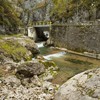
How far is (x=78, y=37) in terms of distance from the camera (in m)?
23.7

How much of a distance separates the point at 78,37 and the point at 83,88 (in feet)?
58.1

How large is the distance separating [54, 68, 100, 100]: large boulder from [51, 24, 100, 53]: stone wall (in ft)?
46.2

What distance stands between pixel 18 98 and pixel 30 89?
1348 millimetres

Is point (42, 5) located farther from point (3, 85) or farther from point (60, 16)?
point (3, 85)

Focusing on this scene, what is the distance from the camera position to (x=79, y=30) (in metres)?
23.5

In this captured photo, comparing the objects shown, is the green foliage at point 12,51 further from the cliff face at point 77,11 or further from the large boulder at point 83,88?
the cliff face at point 77,11

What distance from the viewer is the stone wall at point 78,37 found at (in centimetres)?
2097

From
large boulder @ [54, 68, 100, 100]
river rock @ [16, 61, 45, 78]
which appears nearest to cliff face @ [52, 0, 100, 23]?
river rock @ [16, 61, 45, 78]

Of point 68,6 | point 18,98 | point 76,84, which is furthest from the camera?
point 68,6

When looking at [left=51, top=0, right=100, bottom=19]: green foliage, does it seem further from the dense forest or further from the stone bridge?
the stone bridge

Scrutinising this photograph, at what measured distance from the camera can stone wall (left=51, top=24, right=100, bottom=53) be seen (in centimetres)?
2097

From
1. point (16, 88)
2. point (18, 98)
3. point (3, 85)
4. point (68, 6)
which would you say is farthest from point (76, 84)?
point (68, 6)

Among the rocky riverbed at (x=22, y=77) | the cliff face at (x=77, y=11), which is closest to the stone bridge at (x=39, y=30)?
the cliff face at (x=77, y=11)

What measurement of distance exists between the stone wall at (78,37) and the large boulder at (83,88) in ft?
46.2
